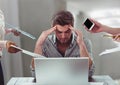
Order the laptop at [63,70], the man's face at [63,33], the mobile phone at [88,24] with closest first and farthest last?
the laptop at [63,70] < the mobile phone at [88,24] < the man's face at [63,33]

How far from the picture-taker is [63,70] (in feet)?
4.25

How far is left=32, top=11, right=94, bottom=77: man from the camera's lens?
6.00ft

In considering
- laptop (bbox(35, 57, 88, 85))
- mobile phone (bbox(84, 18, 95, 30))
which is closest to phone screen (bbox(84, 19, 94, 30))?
mobile phone (bbox(84, 18, 95, 30))

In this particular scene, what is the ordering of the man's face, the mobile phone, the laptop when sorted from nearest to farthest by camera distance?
the laptop
the mobile phone
the man's face

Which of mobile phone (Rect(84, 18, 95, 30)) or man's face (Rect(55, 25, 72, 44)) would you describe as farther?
man's face (Rect(55, 25, 72, 44))

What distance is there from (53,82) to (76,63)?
16 centimetres

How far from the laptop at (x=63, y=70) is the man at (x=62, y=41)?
1.64ft

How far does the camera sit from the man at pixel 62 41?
1.83 metres

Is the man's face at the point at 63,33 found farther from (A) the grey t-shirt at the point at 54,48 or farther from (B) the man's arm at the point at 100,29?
(B) the man's arm at the point at 100,29

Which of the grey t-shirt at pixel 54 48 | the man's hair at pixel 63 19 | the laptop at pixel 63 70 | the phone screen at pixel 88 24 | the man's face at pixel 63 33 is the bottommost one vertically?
the laptop at pixel 63 70

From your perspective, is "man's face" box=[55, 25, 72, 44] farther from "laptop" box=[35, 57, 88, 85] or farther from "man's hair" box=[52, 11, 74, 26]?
"laptop" box=[35, 57, 88, 85]

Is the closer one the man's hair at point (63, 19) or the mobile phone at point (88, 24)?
the mobile phone at point (88, 24)

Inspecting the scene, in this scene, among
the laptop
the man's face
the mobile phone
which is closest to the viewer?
the laptop

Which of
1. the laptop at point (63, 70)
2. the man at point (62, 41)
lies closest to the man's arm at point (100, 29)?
the man at point (62, 41)
